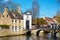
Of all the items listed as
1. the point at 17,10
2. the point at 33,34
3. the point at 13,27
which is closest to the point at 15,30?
the point at 13,27

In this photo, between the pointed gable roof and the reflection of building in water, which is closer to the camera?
the reflection of building in water

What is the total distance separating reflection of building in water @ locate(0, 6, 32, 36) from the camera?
50.5m

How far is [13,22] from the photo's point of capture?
53594 millimetres

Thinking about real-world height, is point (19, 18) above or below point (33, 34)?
above

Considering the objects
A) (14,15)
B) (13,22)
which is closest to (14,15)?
(14,15)

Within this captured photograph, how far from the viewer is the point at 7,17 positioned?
52344 millimetres

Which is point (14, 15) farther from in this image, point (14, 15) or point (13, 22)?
point (13, 22)

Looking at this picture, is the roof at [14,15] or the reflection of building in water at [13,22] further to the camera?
the roof at [14,15]

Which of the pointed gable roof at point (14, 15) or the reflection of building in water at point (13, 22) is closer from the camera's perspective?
the reflection of building in water at point (13, 22)

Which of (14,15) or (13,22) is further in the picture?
(14,15)

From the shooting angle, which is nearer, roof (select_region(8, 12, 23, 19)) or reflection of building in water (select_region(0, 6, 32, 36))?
reflection of building in water (select_region(0, 6, 32, 36))

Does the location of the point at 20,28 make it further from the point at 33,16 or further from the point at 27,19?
the point at 33,16

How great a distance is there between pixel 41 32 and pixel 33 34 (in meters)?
5.03

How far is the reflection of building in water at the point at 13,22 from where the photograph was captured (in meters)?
50.5
